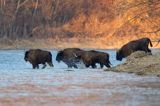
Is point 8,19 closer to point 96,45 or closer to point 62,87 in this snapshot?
point 96,45

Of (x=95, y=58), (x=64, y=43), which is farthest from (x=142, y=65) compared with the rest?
(x=64, y=43)

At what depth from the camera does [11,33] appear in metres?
64.2

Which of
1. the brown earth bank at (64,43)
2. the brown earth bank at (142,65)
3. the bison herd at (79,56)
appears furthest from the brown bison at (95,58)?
the brown earth bank at (64,43)

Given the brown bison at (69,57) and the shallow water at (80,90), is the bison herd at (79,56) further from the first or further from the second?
the shallow water at (80,90)

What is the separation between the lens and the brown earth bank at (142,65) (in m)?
23.4

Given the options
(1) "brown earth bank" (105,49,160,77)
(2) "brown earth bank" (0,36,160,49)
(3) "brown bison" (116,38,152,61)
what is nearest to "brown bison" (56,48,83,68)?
(3) "brown bison" (116,38,152,61)

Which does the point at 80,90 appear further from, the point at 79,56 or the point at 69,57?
the point at 69,57

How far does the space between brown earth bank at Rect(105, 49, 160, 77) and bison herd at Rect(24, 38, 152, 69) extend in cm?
236

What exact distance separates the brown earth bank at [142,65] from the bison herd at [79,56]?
A: 92.9 inches

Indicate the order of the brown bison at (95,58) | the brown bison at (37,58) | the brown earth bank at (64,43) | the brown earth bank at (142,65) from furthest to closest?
the brown earth bank at (64,43), the brown bison at (37,58), the brown bison at (95,58), the brown earth bank at (142,65)

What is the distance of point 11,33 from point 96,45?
10.1 meters

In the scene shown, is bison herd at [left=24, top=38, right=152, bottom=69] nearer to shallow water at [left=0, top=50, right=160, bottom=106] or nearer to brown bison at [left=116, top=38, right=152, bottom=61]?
brown bison at [left=116, top=38, right=152, bottom=61]

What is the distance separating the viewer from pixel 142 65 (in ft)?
81.9

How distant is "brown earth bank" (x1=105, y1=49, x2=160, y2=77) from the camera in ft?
76.6
